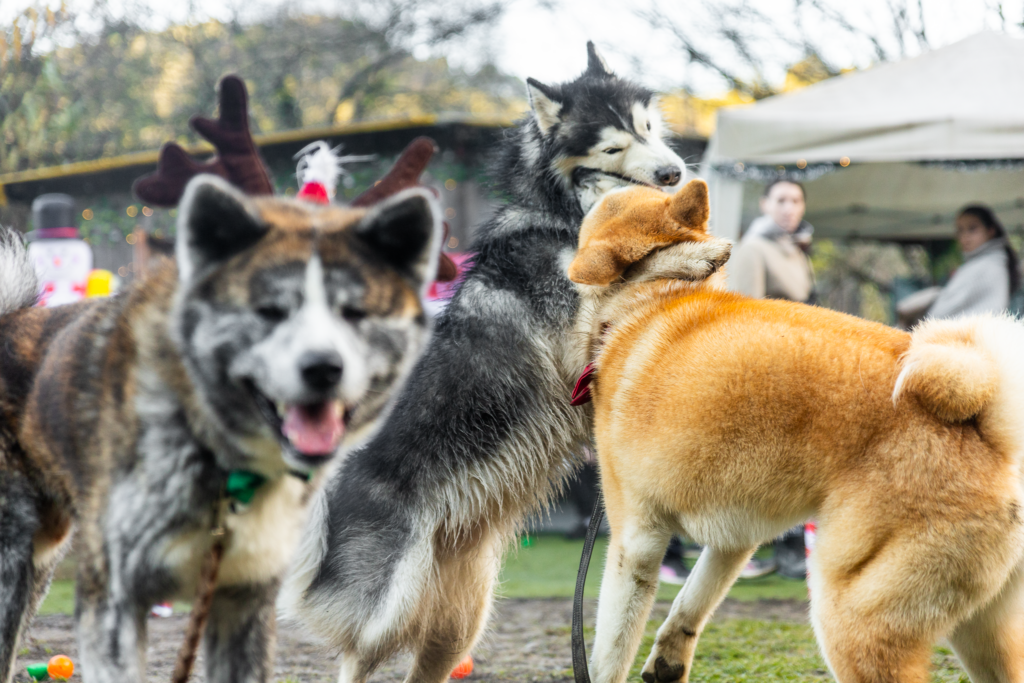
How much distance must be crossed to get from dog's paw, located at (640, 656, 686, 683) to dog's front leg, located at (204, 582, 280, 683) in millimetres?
1533

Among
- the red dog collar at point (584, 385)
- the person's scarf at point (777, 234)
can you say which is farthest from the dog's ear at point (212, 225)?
the person's scarf at point (777, 234)

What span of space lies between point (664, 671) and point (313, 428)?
1885mm

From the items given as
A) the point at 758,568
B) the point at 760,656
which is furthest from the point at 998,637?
the point at 758,568

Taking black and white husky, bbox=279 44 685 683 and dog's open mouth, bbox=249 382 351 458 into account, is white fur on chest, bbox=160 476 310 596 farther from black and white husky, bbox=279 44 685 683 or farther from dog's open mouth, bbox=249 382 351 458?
black and white husky, bbox=279 44 685 683

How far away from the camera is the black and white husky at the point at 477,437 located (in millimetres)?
3031

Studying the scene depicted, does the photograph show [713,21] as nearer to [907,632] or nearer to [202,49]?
[202,49]

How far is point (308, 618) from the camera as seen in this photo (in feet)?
10.1

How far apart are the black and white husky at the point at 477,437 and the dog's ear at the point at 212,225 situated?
1.61 meters

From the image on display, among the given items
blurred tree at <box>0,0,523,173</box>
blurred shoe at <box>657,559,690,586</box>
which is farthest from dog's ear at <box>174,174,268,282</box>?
blurred tree at <box>0,0,523,173</box>

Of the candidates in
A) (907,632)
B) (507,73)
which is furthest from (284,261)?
(507,73)

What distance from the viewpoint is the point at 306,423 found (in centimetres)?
153

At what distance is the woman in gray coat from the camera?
5.88m

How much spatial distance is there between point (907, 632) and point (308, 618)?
80.4 inches

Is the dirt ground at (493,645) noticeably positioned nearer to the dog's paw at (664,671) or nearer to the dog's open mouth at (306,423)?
the dog's paw at (664,671)
